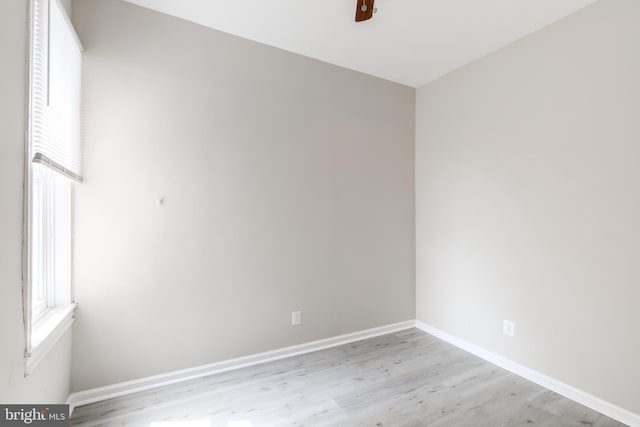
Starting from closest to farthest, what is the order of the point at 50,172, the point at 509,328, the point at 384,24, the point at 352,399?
1. the point at 50,172
2. the point at 352,399
3. the point at 384,24
4. the point at 509,328

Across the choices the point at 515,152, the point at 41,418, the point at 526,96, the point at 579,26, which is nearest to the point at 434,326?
the point at 515,152

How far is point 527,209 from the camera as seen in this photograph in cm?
239

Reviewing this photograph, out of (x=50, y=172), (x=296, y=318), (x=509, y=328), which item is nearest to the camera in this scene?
(x=50, y=172)

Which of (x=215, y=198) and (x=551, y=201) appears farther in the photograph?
(x=215, y=198)

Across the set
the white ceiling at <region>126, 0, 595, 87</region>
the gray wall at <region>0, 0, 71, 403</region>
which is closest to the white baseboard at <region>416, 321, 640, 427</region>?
the white ceiling at <region>126, 0, 595, 87</region>

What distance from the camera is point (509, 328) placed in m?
2.50

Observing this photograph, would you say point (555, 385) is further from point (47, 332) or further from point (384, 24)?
point (47, 332)

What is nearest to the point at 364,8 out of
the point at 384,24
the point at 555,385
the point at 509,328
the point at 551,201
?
the point at 384,24

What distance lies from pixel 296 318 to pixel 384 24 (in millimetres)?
2573

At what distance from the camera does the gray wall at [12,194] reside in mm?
1097

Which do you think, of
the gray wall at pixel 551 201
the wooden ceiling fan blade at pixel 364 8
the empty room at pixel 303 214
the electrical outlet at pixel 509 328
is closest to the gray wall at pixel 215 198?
the empty room at pixel 303 214

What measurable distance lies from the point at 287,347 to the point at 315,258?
2.72 ft

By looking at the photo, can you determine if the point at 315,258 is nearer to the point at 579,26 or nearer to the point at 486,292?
the point at 486,292

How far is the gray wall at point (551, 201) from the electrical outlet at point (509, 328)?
1.6 inches
